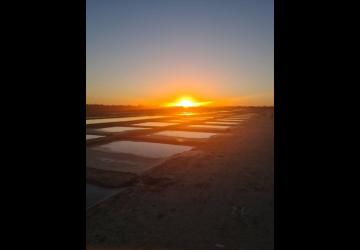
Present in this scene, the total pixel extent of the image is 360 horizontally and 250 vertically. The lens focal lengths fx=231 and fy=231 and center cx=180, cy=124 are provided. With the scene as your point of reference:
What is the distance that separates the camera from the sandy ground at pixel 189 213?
12.1ft

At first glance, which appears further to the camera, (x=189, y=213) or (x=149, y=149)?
(x=149, y=149)

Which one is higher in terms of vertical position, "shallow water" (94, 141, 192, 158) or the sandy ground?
"shallow water" (94, 141, 192, 158)

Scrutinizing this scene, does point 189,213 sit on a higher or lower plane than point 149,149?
lower

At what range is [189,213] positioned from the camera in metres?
4.63

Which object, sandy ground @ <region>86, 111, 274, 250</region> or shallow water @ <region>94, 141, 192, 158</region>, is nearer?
sandy ground @ <region>86, 111, 274, 250</region>

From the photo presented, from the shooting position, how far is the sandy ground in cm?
370

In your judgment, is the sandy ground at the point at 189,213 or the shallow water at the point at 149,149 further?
the shallow water at the point at 149,149

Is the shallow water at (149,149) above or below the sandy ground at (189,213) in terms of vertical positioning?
above
